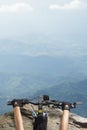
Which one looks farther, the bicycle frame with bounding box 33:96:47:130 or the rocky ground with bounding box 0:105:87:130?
the rocky ground with bounding box 0:105:87:130

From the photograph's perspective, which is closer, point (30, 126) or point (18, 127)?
point (18, 127)

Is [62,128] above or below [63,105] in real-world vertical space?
below

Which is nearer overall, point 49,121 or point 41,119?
point 41,119

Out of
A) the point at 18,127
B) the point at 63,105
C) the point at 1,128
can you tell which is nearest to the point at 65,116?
the point at 63,105

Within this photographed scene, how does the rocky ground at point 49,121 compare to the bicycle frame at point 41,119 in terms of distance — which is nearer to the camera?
the bicycle frame at point 41,119

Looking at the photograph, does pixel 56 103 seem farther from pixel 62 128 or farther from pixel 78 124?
pixel 78 124

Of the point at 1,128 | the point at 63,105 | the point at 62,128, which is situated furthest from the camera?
the point at 1,128

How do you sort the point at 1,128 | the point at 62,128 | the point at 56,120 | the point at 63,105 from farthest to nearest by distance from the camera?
the point at 56,120 → the point at 1,128 → the point at 63,105 → the point at 62,128
